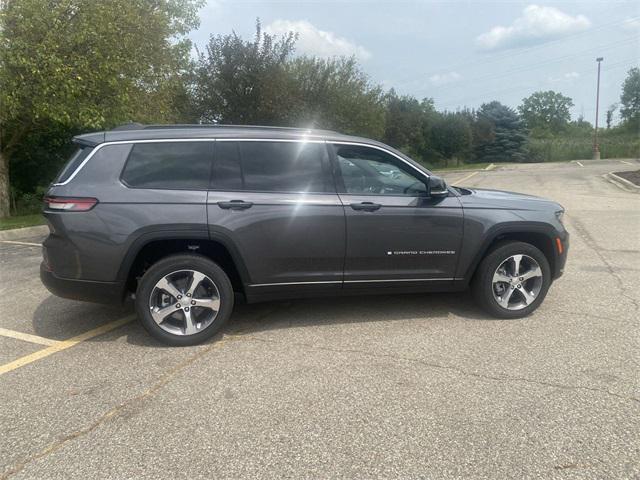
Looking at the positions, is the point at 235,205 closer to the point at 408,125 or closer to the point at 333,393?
the point at 333,393

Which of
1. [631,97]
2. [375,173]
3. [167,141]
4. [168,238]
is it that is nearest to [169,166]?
[167,141]

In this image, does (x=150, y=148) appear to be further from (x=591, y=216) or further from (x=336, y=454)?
(x=591, y=216)

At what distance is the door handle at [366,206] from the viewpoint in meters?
4.20

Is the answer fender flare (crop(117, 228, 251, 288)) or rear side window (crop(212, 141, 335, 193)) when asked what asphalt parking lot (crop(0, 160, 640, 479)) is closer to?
fender flare (crop(117, 228, 251, 288))

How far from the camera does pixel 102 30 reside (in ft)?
34.6

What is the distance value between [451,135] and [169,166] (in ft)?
168

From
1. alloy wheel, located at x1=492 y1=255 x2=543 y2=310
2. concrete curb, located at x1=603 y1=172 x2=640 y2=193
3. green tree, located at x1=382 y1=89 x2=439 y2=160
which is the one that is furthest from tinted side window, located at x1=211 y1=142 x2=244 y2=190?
green tree, located at x1=382 y1=89 x2=439 y2=160

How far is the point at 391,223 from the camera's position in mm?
4262

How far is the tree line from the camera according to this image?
10180 millimetres

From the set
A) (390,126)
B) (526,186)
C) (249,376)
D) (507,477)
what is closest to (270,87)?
(526,186)

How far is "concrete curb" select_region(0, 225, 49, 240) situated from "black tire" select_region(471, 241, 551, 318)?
28.6ft

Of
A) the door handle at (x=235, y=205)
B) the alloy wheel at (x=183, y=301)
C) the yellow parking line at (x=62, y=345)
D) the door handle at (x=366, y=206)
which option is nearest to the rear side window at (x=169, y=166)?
the door handle at (x=235, y=205)

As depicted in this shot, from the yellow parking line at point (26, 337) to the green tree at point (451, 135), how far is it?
51.3 metres

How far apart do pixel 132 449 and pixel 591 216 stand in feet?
37.3
